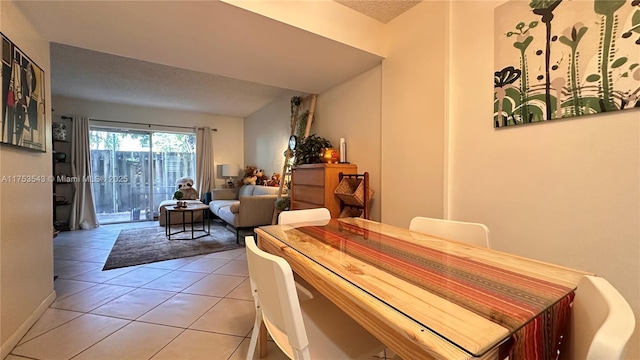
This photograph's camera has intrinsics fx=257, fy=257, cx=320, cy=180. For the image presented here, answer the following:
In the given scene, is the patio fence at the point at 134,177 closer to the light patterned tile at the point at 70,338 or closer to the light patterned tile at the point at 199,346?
the light patterned tile at the point at 70,338

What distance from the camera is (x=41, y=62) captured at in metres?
1.92

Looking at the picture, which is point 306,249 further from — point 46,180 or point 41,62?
point 41,62

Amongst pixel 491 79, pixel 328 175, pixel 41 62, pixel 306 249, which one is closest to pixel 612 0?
pixel 491 79

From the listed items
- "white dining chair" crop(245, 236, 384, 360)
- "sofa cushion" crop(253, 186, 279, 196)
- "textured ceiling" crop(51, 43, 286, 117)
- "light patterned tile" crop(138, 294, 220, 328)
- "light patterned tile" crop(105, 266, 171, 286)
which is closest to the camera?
"white dining chair" crop(245, 236, 384, 360)

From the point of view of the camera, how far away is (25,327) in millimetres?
1653

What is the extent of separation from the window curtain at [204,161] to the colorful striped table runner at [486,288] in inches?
221

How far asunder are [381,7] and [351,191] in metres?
1.69

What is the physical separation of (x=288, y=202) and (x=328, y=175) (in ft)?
3.70

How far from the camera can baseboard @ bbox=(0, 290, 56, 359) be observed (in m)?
1.46

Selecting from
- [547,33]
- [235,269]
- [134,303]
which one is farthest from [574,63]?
[134,303]

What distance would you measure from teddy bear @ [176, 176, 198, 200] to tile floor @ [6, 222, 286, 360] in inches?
100

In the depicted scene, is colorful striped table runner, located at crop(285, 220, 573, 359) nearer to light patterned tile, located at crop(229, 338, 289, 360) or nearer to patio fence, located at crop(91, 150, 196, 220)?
light patterned tile, located at crop(229, 338, 289, 360)

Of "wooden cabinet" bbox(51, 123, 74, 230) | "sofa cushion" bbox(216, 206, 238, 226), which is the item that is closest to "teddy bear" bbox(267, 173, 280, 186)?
"sofa cushion" bbox(216, 206, 238, 226)

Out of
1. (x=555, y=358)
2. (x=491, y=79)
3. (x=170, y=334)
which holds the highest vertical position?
(x=491, y=79)
